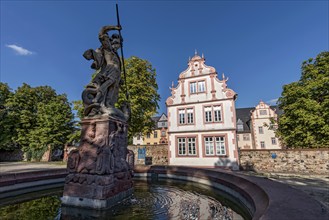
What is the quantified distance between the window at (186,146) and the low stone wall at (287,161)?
5.24m

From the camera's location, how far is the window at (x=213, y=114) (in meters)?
18.4

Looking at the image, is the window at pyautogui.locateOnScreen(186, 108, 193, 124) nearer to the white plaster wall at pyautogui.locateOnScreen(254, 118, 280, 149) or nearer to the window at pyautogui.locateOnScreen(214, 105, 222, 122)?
the window at pyautogui.locateOnScreen(214, 105, 222, 122)

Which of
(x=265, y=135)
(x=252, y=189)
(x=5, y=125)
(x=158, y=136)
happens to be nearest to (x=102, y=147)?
(x=252, y=189)

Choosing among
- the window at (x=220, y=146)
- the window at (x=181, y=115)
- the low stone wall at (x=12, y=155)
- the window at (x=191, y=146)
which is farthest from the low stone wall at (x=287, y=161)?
the low stone wall at (x=12, y=155)

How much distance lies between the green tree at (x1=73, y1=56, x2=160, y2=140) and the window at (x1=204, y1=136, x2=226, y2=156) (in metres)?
6.57

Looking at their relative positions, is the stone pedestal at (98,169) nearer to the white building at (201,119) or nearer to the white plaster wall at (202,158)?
the white plaster wall at (202,158)

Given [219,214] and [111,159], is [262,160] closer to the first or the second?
[219,214]

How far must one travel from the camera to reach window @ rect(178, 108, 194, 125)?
1964 centimetres

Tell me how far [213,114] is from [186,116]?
3.16m

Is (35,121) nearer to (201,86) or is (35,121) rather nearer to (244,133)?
(201,86)

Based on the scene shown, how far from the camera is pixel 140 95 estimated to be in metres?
17.8

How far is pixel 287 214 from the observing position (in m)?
2.20

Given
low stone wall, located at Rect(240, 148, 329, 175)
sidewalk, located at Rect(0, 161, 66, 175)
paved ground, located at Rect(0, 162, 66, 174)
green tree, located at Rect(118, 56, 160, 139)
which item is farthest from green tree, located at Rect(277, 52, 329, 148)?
paved ground, located at Rect(0, 162, 66, 174)

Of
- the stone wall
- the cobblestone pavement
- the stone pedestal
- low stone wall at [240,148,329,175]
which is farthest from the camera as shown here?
the stone wall
